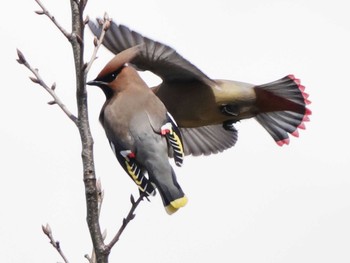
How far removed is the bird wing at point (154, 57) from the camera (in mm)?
5777

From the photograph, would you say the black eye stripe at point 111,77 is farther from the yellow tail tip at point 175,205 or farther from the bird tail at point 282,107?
the bird tail at point 282,107

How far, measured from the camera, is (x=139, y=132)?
4.56 metres

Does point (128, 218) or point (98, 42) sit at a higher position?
point (98, 42)

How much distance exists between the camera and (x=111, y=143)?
4.51m

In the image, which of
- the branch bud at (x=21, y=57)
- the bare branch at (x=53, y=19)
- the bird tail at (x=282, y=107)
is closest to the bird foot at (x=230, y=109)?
the bird tail at (x=282, y=107)

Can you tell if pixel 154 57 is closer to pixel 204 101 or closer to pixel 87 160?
pixel 204 101

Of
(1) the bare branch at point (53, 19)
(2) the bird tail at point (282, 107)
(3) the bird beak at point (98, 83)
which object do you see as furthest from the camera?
(2) the bird tail at point (282, 107)

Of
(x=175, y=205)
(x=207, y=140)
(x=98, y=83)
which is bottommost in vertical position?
(x=175, y=205)

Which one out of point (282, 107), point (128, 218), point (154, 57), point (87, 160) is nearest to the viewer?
point (87, 160)

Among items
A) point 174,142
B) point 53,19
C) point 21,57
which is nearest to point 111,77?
point 174,142

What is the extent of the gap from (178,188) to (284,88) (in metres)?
2.35

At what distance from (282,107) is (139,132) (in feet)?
6.77

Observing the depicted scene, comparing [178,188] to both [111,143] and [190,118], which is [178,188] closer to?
[111,143]

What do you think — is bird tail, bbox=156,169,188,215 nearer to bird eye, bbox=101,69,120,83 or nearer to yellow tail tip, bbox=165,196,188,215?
yellow tail tip, bbox=165,196,188,215
